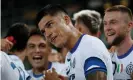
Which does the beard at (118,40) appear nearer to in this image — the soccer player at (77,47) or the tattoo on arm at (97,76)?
the soccer player at (77,47)

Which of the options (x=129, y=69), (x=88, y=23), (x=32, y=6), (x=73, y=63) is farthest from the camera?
(x=32, y=6)

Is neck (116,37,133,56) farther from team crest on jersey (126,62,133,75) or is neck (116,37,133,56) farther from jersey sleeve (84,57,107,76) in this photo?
jersey sleeve (84,57,107,76)

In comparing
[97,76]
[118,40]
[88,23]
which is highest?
[88,23]

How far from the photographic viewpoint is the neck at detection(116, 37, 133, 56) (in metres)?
4.70

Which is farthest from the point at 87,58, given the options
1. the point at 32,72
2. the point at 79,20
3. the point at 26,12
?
the point at 26,12

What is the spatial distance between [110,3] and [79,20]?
994 centimetres

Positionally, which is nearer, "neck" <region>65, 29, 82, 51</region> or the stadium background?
"neck" <region>65, 29, 82, 51</region>

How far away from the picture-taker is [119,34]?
4742 mm

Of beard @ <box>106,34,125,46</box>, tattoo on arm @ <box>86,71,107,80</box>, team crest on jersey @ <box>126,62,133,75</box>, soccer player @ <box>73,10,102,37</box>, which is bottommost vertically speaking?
team crest on jersey @ <box>126,62,133,75</box>

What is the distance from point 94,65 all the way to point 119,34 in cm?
126

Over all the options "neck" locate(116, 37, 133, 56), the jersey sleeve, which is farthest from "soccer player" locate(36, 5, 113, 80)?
"neck" locate(116, 37, 133, 56)

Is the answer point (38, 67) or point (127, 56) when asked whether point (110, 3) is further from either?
point (127, 56)

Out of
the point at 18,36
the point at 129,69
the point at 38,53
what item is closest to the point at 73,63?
the point at 129,69

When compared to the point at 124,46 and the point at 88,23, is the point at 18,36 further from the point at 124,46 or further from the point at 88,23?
the point at 124,46
